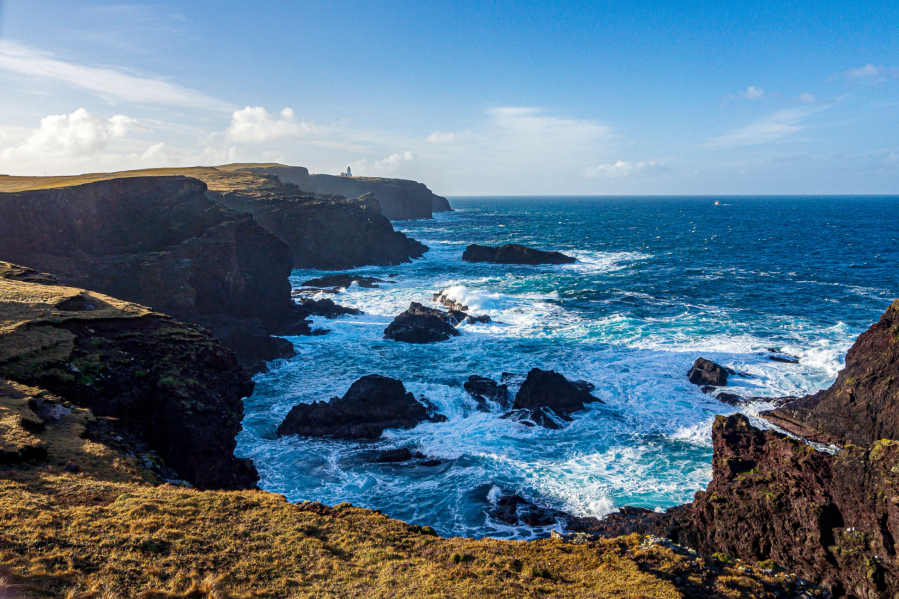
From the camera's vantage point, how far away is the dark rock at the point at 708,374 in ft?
106

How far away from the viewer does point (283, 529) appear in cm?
1189

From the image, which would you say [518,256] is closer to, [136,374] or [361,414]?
[361,414]

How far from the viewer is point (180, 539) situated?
10.5 metres

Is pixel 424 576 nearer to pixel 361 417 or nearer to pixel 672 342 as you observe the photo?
pixel 361 417

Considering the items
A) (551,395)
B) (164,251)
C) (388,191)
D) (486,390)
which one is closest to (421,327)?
(486,390)

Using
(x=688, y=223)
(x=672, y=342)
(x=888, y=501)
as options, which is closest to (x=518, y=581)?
(x=888, y=501)

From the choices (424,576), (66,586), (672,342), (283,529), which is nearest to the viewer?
(66,586)

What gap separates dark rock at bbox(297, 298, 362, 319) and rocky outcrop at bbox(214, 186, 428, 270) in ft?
74.6

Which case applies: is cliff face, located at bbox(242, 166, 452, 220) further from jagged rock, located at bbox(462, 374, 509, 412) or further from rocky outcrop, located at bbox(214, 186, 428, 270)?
jagged rock, located at bbox(462, 374, 509, 412)

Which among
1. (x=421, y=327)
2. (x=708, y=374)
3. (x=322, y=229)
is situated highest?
(x=322, y=229)

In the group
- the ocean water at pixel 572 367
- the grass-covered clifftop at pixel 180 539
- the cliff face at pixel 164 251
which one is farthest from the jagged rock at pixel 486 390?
the cliff face at pixel 164 251

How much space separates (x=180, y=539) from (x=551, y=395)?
22574 millimetres

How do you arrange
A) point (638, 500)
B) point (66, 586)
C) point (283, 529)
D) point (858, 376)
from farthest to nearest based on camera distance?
point (858, 376)
point (638, 500)
point (283, 529)
point (66, 586)

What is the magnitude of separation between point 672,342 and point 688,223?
432 feet
